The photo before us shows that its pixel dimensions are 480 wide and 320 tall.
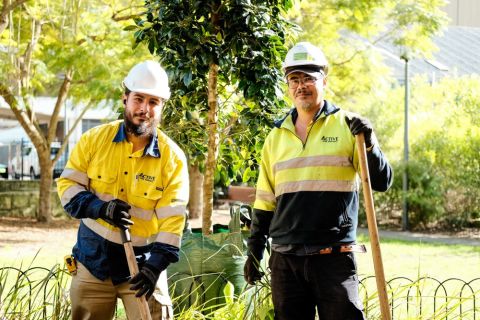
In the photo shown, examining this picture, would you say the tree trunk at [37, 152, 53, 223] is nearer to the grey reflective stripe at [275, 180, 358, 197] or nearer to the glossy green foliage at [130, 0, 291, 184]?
the glossy green foliage at [130, 0, 291, 184]

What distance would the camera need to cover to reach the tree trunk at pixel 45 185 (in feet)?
55.3

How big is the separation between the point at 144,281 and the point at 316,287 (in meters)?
0.80

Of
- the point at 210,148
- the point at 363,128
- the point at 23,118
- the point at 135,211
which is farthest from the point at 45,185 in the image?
the point at 363,128

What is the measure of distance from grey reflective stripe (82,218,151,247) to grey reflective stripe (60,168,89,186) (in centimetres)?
18

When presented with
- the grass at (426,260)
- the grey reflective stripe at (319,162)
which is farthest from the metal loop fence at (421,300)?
the grass at (426,260)

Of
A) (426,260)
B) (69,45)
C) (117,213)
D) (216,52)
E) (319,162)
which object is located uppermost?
(69,45)

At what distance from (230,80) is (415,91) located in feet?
65.8

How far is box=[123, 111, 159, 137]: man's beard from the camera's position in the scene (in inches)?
157

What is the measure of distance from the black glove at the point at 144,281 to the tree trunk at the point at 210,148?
2.59 meters

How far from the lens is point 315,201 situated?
395 cm

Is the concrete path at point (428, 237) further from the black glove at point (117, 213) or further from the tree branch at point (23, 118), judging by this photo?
the black glove at point (117, 213)

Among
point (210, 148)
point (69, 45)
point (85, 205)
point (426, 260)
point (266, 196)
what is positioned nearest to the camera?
point (85, 205)

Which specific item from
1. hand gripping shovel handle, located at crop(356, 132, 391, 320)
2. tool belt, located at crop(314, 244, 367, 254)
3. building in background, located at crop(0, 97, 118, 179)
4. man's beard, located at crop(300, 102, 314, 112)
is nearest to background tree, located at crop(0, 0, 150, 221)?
building in background, located at crop(0, 97, 118, 179)

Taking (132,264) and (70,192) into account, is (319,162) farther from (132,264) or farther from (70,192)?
(70,192)
